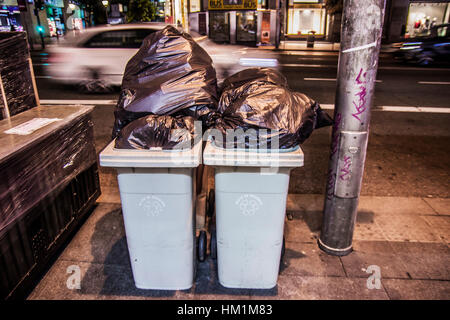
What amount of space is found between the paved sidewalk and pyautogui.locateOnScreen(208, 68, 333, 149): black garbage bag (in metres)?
1.18

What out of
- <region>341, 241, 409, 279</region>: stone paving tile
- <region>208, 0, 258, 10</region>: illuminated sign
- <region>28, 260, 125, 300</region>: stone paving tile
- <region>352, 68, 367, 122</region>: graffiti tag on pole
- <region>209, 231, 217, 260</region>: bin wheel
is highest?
<region>208, 0, 258, 10</region>: illuminated sign

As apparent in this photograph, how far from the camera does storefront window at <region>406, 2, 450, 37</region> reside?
2447 cm

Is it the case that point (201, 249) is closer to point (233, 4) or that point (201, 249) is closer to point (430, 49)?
point (430, 49)

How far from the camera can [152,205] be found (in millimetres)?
2406

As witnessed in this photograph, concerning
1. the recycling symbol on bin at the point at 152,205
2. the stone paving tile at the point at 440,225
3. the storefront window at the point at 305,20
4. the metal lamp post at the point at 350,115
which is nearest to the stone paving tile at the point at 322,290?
the metal lamp post at the point at 350,115

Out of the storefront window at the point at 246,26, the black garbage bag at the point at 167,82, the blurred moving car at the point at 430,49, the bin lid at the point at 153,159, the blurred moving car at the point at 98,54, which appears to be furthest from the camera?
the storefront window at the point at 246,26

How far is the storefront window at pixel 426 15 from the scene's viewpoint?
24.5 m

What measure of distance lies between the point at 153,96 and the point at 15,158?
3.41ft

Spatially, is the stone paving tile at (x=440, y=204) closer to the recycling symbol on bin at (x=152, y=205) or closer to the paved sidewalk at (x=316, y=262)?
the paved sidewalk at (x=316, y=262)

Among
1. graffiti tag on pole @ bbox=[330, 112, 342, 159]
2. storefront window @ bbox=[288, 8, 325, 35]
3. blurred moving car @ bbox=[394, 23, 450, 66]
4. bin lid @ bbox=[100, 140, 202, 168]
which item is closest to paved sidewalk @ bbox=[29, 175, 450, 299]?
graffiti tag on pole @ bbox=[330, 112, 342, 159]

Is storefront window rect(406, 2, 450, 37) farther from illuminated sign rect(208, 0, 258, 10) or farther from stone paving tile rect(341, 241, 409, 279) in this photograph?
stone paving tile rect(341, 241, 409, 279)

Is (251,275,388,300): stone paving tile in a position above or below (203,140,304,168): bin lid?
below

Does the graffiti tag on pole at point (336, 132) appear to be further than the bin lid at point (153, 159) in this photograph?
Yes
